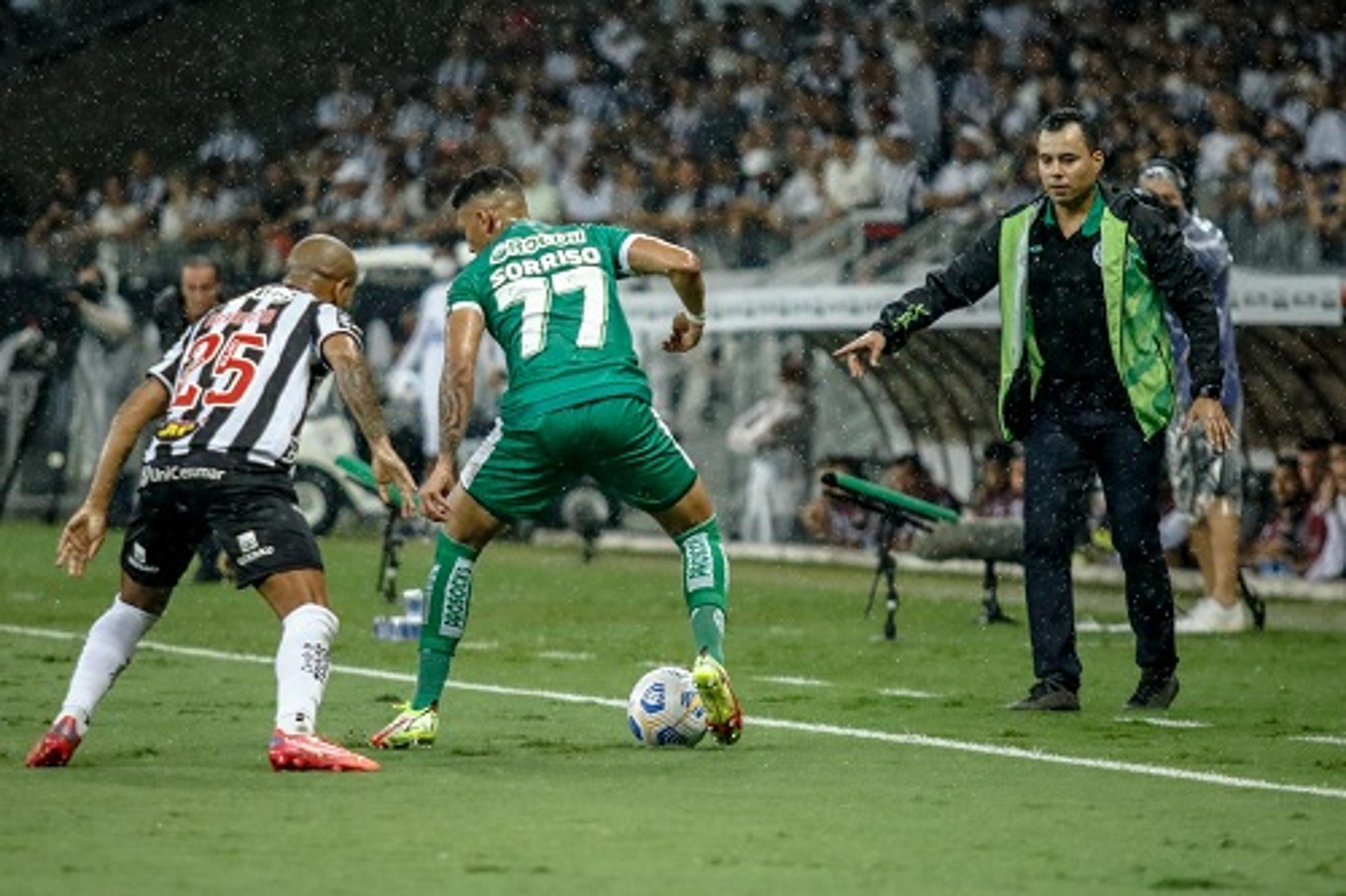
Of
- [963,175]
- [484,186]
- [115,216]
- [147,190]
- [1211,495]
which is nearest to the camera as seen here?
[484,186]

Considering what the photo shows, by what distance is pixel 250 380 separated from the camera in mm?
9789

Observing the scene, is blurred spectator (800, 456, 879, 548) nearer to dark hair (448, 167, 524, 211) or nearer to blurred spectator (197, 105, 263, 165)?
blurred spectator (197, 105, 263, 165)

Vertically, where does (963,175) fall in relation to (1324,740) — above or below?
above

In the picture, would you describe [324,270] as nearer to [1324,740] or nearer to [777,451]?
[1324,740]

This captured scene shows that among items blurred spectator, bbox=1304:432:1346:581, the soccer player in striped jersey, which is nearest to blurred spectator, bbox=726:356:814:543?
blurred spectator, bbox=1304:432:1346:581

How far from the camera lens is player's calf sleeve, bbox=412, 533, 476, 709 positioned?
1052cm

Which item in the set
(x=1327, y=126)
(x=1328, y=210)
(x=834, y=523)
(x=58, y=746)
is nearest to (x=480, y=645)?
(x=58, y=746)

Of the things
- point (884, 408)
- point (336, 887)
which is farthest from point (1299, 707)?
point (884, 408)

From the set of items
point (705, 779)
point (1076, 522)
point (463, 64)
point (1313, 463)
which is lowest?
point (705, 779)

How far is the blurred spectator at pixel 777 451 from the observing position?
2358cm

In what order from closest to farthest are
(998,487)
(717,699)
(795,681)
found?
(717,699)
(795,681)
(998,487)

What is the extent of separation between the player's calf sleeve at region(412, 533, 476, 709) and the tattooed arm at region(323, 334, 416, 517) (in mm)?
736

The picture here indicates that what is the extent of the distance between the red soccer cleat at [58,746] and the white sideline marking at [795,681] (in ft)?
14.2

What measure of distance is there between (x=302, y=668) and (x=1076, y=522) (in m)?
3.77
